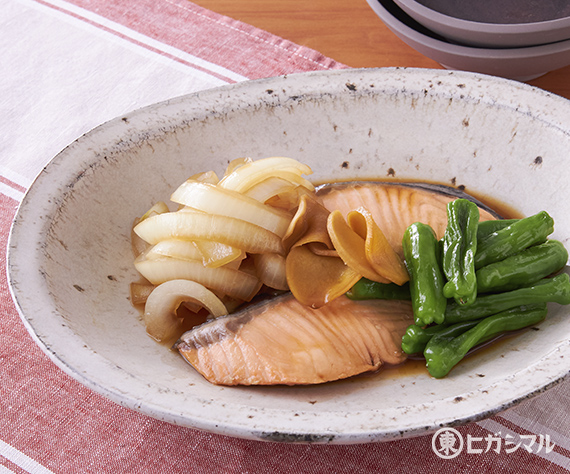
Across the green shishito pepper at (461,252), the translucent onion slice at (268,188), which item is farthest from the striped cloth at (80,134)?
the translucent onion slice at (268,188)

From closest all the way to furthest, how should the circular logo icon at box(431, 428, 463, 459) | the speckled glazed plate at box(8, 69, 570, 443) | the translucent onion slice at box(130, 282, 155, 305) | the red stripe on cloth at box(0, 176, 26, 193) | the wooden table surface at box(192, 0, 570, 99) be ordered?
the speckled glazed plate at box(8, 69, 570, 443) → the circular logo icon at box(431, 428, 463, 459) → the translucent onion slice at box(130, 282, 155, 305) → the red stripe on cloth at box(0, 176, 26, 193) → the wooden table surface at box(192, 0, 570, 99)

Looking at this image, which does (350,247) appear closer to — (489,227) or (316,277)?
(316,277)

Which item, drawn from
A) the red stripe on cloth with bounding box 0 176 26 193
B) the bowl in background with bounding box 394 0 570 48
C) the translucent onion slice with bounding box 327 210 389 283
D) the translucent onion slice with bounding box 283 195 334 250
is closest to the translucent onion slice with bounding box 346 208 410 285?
the translucent onion slice with bounding box 327 210 389 283

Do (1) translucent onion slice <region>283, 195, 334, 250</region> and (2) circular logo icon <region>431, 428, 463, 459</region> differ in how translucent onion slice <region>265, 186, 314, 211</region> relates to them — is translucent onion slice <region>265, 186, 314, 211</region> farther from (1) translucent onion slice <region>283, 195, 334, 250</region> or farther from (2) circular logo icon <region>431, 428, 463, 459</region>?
(2) circular logo icon <region>431, 428, 463, 459</region>

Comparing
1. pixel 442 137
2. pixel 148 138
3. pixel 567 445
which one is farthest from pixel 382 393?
pixel 148 138

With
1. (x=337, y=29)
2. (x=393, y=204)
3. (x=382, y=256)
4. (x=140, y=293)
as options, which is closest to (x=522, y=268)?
(x=382, y=256)

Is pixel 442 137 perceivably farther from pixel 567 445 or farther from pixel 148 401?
pixel 148 401
